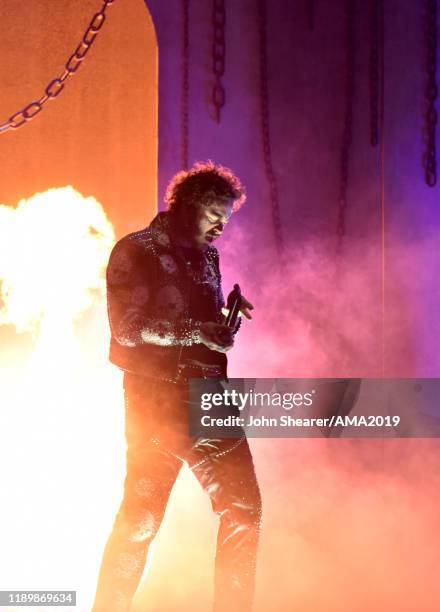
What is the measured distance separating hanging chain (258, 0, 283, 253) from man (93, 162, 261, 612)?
0.77 m

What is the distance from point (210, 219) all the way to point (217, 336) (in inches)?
17.5

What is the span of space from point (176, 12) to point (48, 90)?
30.2 inches

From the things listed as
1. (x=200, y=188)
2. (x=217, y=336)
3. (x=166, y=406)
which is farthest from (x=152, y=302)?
(x=200, y=188)

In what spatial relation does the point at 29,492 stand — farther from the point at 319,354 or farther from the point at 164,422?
the point at 319,354

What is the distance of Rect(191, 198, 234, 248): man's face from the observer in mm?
2477

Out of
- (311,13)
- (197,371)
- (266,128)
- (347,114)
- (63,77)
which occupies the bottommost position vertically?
(197,371)

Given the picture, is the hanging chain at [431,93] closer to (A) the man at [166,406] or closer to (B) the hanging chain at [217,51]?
(B) the hanging chain at [217,51]

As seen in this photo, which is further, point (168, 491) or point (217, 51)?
point (217, 51)

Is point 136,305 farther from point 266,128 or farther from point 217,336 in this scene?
point 266,128

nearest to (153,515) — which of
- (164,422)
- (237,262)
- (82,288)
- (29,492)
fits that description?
(164,422)

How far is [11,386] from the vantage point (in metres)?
2.93

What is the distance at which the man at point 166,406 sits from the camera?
7.50 ft

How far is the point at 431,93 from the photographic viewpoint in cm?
342

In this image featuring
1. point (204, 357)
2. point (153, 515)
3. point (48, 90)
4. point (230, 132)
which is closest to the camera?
point (153, 515)
